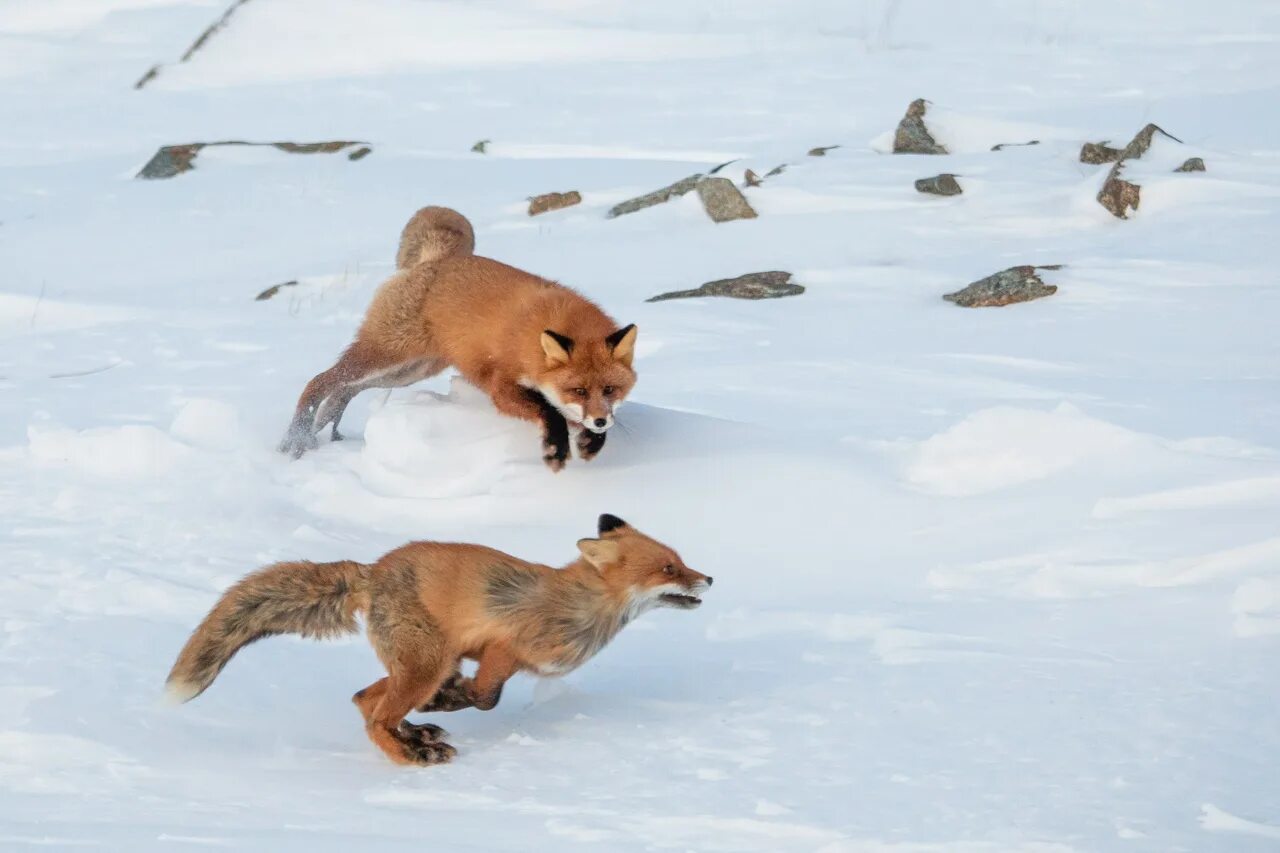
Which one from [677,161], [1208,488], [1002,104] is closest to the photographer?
[1208,488]

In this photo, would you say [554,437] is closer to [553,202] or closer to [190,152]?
[553,202]

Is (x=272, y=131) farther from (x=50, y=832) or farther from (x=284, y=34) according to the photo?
(x=50, y=832)

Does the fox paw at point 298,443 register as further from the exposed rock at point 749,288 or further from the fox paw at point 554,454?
the exposed rock at point 749,288

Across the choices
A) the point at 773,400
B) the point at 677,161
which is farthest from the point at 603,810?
the point at 677,161

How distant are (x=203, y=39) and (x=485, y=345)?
1850 cm

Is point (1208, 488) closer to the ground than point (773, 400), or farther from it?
farther from it

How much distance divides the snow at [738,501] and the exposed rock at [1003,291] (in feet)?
0.41

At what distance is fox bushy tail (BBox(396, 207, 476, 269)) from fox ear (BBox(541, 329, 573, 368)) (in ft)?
5.27

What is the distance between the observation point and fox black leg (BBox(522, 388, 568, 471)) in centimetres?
718

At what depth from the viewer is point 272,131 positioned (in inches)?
765

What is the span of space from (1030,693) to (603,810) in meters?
1.52

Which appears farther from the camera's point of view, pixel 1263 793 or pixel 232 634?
pixel 232 634

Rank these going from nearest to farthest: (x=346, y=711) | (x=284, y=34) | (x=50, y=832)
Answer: (x=50, y=832) < (x=346, y=711) < (x=284, y=34)

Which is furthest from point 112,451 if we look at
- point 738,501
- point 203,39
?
point 203,39
